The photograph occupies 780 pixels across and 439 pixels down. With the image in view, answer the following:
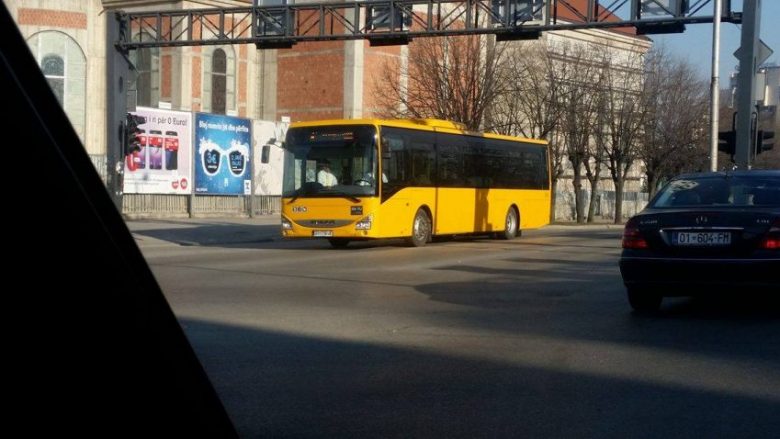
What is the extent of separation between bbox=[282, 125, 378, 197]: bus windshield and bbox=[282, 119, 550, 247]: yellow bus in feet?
0.08

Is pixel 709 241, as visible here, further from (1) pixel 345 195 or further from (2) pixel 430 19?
(2) pixel 430 19

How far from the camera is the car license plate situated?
10688 mm

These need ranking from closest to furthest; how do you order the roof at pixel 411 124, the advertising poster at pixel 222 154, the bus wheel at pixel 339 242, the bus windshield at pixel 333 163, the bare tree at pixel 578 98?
the bus windshield at pixel 333 163, the roof at pixel 411 124, the bus wheel at pixel 339 242, the advertising poster at pixel 222 154, the bare tree at pixel 578 98

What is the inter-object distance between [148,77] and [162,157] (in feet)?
47.9

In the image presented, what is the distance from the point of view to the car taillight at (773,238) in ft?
34.5

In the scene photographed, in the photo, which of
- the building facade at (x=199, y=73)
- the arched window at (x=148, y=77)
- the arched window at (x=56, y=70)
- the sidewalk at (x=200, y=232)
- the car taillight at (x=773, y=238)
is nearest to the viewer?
the car taillight at (x=773, y=238)

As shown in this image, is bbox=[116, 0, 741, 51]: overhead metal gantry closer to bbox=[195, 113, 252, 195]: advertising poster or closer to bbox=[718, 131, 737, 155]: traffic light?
bbox=[718, 131, 737, 155]: traffic light

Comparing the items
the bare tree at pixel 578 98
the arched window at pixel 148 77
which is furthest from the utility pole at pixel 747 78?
the arched window at pixel 148 77

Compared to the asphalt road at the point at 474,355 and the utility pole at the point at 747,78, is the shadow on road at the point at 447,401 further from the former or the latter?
the utility pole at the point at 747,78

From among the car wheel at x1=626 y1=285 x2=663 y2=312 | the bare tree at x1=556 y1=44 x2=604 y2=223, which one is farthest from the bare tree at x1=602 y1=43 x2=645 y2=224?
the car wheel at x1=626 y1=285 x2=663 y2=312

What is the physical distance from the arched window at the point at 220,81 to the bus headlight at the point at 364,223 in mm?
28646

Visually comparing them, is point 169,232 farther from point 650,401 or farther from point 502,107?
point 650,401

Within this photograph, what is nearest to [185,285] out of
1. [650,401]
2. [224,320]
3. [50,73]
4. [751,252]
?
[224,320]

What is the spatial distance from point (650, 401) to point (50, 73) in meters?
41.8
